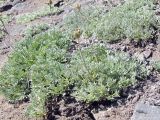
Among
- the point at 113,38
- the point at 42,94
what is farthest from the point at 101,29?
the point at 42,94

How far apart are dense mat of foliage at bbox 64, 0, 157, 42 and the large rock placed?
2247 millimetres

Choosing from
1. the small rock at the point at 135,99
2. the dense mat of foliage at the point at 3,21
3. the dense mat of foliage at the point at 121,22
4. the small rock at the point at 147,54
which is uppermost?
the dense mat of foliage at the point at 121,22

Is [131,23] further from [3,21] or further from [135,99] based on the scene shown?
[3,21]

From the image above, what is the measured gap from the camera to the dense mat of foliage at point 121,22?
29.5 feet

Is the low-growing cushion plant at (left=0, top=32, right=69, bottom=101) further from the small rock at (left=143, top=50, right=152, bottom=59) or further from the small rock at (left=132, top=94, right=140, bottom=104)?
the small rock at (left=132, top=94, right=140, bottom=104)

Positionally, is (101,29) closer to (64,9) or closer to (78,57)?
(78,57)

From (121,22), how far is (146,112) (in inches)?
122

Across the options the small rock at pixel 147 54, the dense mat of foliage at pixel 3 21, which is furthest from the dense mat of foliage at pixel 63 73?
the dense mat of foliage at pixel 3 21

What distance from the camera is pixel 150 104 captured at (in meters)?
7.04

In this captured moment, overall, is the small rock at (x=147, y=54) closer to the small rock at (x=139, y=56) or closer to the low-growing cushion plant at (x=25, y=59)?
the small rock at (x=139, y=56)

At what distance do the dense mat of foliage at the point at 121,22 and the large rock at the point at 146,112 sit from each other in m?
2.25

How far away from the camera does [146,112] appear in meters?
6.85

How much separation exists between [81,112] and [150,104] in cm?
127

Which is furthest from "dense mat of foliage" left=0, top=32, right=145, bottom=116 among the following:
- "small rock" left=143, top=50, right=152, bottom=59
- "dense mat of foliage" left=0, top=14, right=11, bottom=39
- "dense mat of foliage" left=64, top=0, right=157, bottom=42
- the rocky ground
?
"dense mat of foliage" left=0, top=14, right=11, bottom=39
